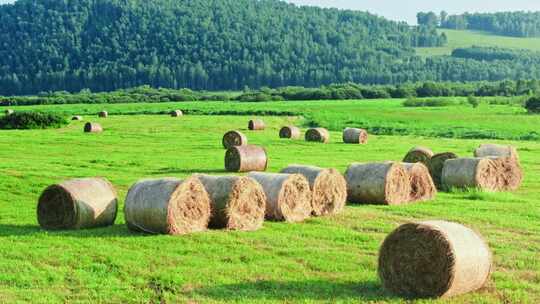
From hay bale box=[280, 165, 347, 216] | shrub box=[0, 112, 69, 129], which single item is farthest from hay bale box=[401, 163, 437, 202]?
shrub box=[0, 112, 69, 129]

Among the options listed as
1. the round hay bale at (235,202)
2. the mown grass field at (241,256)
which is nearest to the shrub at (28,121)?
the mown grass field at (241,256)

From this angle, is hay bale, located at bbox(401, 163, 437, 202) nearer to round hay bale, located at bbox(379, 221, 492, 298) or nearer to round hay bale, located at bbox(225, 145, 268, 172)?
round hay bale, located at bbox(225, 145, 268, 172)

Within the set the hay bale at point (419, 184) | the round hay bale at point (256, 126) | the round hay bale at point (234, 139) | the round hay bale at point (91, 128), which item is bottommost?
A: the round hay bale at point (256, 126)

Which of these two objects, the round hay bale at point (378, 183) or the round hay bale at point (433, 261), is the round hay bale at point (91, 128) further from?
the round hay bale at point (433, 261)

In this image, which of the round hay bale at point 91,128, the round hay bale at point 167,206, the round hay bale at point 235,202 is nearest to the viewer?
the round hay bale at point 167,206

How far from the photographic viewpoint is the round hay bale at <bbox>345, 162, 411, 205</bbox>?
68.6ft

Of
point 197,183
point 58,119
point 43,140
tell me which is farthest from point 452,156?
point 58,119

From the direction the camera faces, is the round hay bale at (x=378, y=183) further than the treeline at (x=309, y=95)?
No

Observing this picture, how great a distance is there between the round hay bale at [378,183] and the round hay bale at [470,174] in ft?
9.60

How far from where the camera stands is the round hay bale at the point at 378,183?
20.9m

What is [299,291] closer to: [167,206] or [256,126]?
[167,206]

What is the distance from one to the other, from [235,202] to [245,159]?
12.9 meters

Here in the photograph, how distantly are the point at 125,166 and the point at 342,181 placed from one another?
13.0 metres

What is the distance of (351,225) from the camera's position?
697 inches
